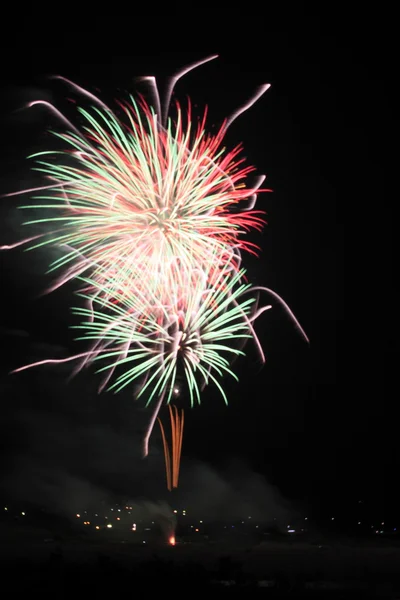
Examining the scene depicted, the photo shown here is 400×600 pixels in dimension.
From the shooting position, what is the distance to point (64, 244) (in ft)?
77.8

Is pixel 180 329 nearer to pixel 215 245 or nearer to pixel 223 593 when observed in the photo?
pixel 215 245

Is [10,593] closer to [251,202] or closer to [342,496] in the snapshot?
[251,202]

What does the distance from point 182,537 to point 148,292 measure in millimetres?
23549

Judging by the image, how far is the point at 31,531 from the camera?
42062mm

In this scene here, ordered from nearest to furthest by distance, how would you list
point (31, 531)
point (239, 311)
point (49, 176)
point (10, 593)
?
point (10, 593) < point (49, 176) < point (239, 311) < point (31, 531)

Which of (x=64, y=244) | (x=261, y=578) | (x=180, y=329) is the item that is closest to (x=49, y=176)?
(x=64, y=244)

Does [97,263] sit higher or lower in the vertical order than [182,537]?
higher

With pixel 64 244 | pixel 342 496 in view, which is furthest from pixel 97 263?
pixel 342 496

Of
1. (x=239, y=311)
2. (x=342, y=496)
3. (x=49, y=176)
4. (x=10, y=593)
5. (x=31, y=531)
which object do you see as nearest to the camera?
(x=10, y=593)

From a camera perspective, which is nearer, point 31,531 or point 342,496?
point 31,531

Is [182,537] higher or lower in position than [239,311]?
lower

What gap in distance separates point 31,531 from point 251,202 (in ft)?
85.6

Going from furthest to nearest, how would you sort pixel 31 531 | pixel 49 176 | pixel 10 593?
1. pixel 31 531
2. pixel 49 176
3. pixel 10 593

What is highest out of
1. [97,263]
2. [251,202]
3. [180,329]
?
[251,202]
